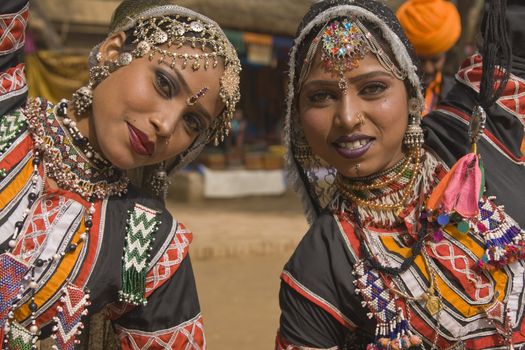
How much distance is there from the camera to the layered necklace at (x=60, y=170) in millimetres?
2072

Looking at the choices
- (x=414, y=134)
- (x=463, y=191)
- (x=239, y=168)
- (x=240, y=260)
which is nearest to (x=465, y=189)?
(x=463, y=191)

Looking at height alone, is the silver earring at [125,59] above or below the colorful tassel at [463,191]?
above

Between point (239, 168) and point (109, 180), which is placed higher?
point (109, 180)

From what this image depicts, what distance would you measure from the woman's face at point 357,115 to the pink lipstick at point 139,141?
1.63 ft

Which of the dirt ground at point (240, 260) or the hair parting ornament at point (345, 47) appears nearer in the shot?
the hair parting ornament at point (345, 47)

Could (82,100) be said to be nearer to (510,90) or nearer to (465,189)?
(465,189)

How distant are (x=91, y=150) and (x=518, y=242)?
4.44 ft

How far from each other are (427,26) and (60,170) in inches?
132

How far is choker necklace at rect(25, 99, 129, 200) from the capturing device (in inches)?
85.4

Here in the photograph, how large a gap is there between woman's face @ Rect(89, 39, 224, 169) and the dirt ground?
3009mm

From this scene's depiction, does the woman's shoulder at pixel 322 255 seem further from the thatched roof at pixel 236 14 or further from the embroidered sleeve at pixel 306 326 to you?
the thatched roof at pixel 236 14

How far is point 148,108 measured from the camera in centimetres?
209

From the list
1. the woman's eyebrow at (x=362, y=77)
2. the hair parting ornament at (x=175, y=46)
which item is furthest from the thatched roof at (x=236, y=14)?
the woman's eyebrow at (x=362, y=77)

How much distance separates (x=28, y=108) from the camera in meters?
2.21
